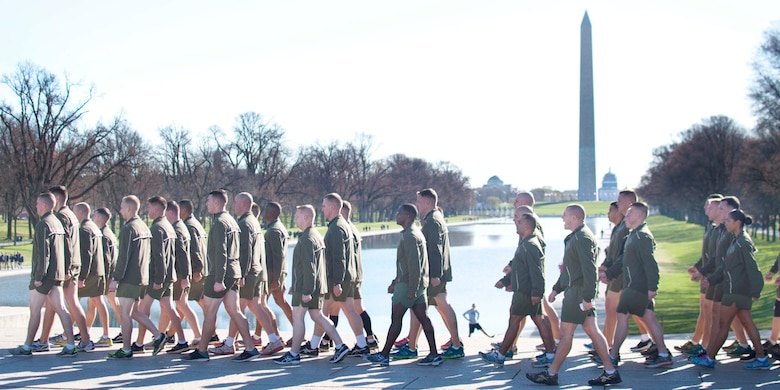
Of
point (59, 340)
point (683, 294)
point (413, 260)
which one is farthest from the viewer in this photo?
point (683, 294)

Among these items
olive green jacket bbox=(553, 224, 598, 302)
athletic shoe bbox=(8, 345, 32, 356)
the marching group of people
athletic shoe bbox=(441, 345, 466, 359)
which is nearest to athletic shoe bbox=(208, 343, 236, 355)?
the marching group of people

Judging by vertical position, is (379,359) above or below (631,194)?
below

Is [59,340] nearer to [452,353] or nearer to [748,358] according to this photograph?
[452,353]

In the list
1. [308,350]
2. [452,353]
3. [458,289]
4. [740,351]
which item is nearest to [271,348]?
[308,350]

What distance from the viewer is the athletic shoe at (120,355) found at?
1077 centimetres

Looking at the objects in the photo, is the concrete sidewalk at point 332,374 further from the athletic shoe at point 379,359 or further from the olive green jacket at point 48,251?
the olive green jacket at point 48,251

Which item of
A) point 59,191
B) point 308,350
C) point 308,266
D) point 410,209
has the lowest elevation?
point 308,350

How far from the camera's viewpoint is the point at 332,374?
974 centimetres

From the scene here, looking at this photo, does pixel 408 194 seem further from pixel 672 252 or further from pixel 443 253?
pixel 443 253

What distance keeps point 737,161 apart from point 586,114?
51.8 m

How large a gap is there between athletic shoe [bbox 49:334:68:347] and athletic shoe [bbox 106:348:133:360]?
126 cm

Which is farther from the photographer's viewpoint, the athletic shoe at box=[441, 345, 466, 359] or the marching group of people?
the athletic shoe at box=[441, 345, 466, 359]

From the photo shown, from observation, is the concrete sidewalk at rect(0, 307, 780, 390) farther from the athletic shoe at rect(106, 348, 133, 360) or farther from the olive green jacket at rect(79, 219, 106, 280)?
the olive green jacket at rect(79, 219, 106, 280)

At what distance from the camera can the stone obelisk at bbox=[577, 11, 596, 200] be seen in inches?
4075
